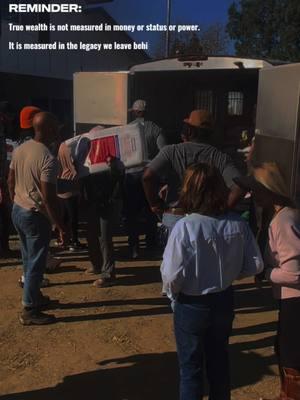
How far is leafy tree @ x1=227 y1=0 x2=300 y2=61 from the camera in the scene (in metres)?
30.3

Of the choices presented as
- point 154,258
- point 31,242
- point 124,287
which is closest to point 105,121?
point 154,258

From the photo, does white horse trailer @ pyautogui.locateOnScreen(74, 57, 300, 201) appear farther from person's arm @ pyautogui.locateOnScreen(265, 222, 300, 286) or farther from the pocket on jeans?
the pocket on jeans

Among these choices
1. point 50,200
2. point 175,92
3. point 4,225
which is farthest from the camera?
point 175,92

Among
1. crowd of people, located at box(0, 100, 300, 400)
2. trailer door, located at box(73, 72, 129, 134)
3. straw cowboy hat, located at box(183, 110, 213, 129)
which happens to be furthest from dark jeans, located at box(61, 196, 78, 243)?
straw cowboy hat, located at box(183, 110, 213, 129)

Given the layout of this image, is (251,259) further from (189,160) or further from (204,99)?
(204,99)

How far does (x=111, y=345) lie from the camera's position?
14.3 ft

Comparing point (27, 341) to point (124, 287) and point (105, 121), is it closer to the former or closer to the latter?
point (124, 287)

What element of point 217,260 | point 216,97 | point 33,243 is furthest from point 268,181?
point 216,97

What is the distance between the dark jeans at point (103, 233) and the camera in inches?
224

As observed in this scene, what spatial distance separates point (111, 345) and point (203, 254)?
1918 mm

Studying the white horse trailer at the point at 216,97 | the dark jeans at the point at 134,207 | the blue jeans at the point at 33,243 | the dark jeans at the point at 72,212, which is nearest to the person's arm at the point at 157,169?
the blue jeans at the point at 33,243

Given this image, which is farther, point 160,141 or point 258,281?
point 160,141

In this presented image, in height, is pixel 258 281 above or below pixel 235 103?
below

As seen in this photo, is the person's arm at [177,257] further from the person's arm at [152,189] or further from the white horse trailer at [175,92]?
the white horse trailer at [175,92]
